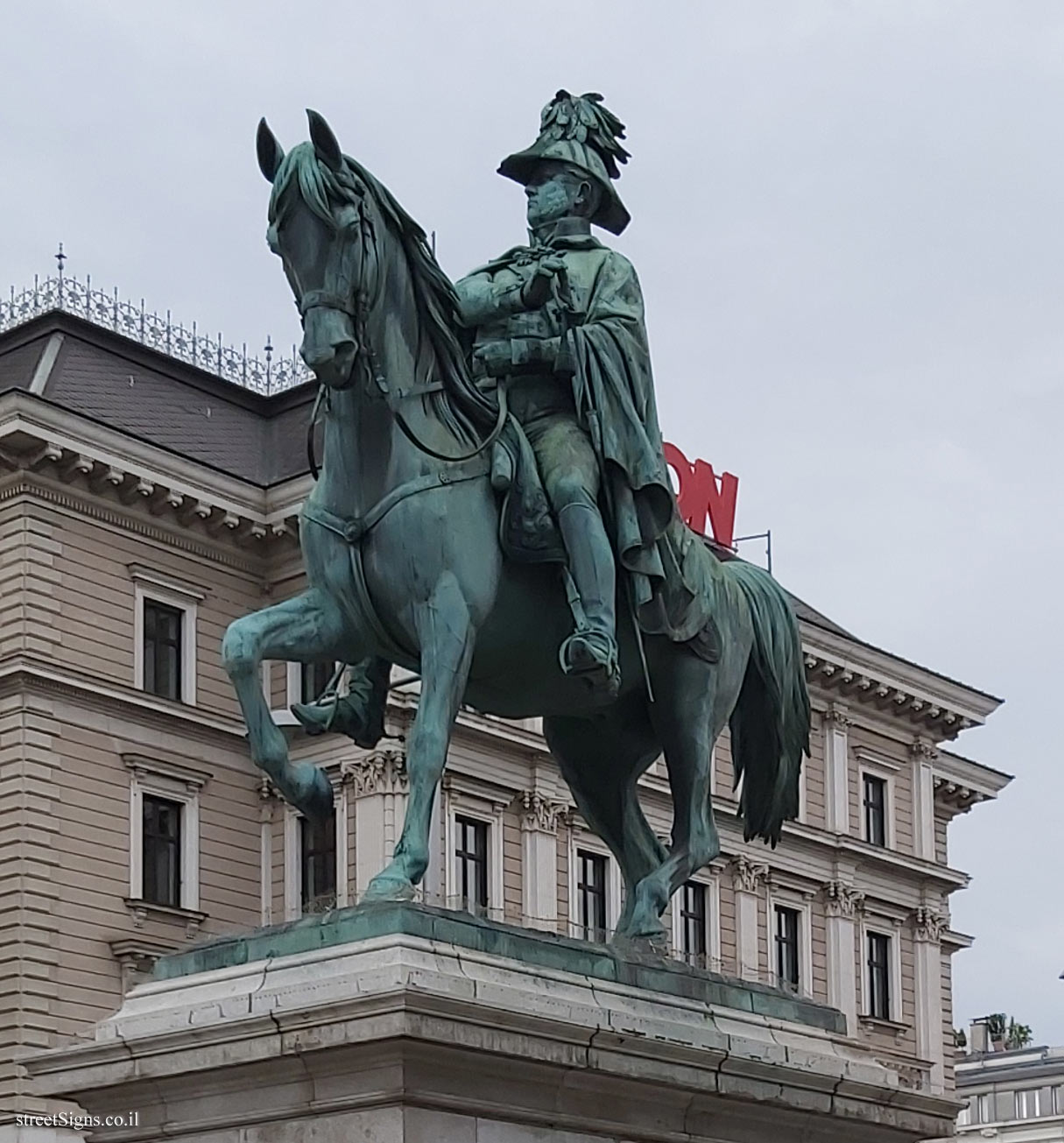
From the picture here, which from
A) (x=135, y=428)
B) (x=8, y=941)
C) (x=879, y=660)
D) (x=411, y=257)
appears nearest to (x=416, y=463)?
(x=411, y=257)

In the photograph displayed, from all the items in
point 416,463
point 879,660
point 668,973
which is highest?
point 879,660

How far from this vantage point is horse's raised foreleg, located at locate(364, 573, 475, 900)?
8828 millimetres

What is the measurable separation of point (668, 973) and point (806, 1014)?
87 cm

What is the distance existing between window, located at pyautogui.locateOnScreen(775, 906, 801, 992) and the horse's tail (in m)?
41.2

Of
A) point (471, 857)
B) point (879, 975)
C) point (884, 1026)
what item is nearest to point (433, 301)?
point (471, 857)

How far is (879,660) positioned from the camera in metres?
52.8

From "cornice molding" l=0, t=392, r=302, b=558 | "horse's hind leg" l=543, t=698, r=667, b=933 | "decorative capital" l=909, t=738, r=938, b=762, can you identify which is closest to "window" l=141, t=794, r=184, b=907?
"cornice molding" l=0, t=392, r=302, b=558

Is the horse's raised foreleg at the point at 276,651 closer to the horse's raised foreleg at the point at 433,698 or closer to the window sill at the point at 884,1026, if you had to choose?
the horse's raised foreleg at the point at 433,698

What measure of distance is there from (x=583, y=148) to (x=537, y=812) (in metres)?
35.1

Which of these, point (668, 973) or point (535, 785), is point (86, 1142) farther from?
point (535, 785)

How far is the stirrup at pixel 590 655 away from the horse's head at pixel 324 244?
1.19 m

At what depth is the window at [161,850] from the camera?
136 feet

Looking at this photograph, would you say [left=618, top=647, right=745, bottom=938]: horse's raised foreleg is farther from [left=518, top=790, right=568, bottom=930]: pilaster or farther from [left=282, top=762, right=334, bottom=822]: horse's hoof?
[left=518, top=790, right=568, bottom=930]: pilaster

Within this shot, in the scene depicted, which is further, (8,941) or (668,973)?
(8,941)
